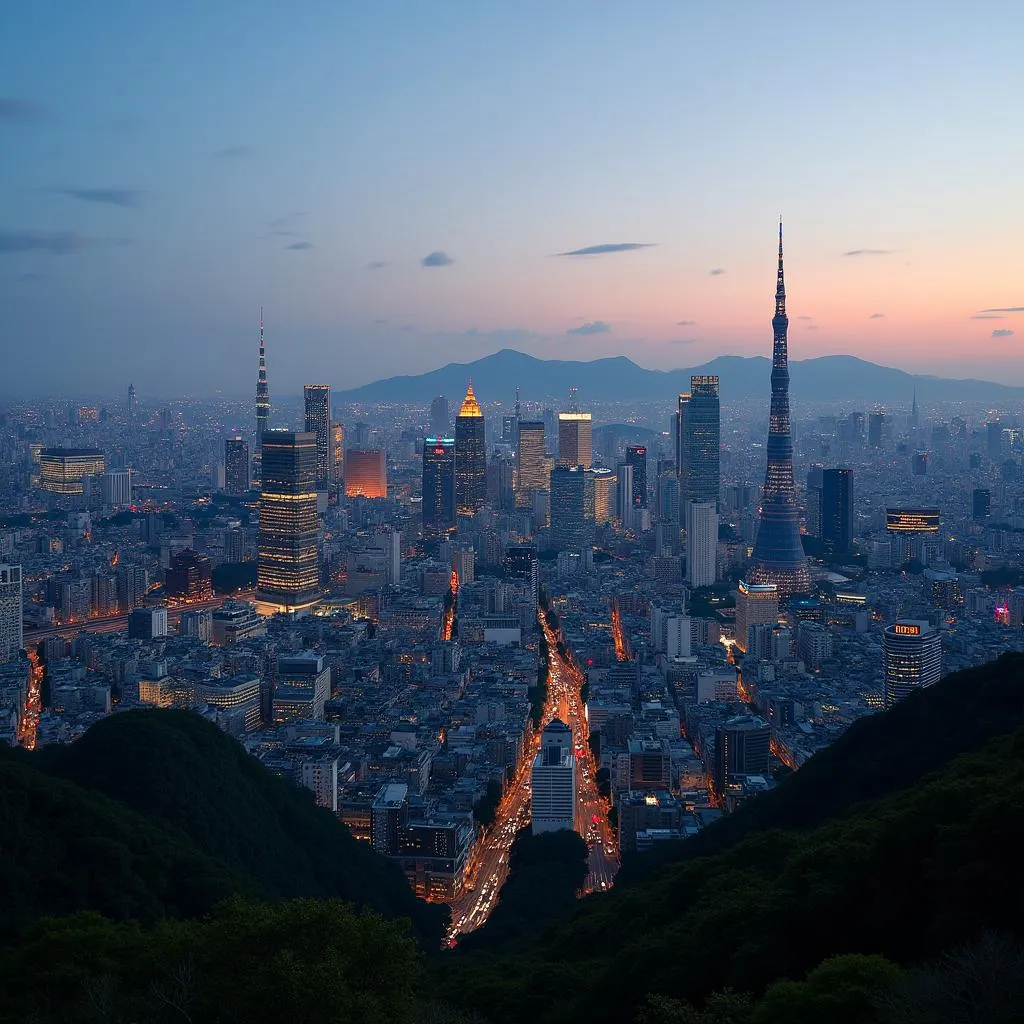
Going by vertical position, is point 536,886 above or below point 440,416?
below

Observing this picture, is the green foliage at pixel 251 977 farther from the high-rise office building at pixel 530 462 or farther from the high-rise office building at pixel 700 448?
the high-rise office building at pixel 530 462

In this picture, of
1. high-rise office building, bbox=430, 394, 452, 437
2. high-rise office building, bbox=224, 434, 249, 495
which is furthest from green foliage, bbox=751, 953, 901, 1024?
high-rise office building, bbox=430, 394, 452, 437

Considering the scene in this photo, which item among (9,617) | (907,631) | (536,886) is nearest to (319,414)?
(9,617)

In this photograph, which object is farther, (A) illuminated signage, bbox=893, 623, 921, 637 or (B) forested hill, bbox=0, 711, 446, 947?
(A) illuminated signage, bbox=893, 623, 921, 637

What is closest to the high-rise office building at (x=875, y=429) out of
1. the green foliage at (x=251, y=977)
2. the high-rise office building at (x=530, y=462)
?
the high-rise office building at (x=530, y=462)

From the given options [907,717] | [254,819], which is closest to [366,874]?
[254,819]

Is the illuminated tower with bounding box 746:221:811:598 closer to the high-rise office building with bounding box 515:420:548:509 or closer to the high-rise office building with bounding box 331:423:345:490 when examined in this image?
the high-rise office building with bounding box 515:420:548:509

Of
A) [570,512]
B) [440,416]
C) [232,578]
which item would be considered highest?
[440,416]

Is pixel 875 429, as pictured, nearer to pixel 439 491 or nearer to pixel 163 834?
pixel 439 491
